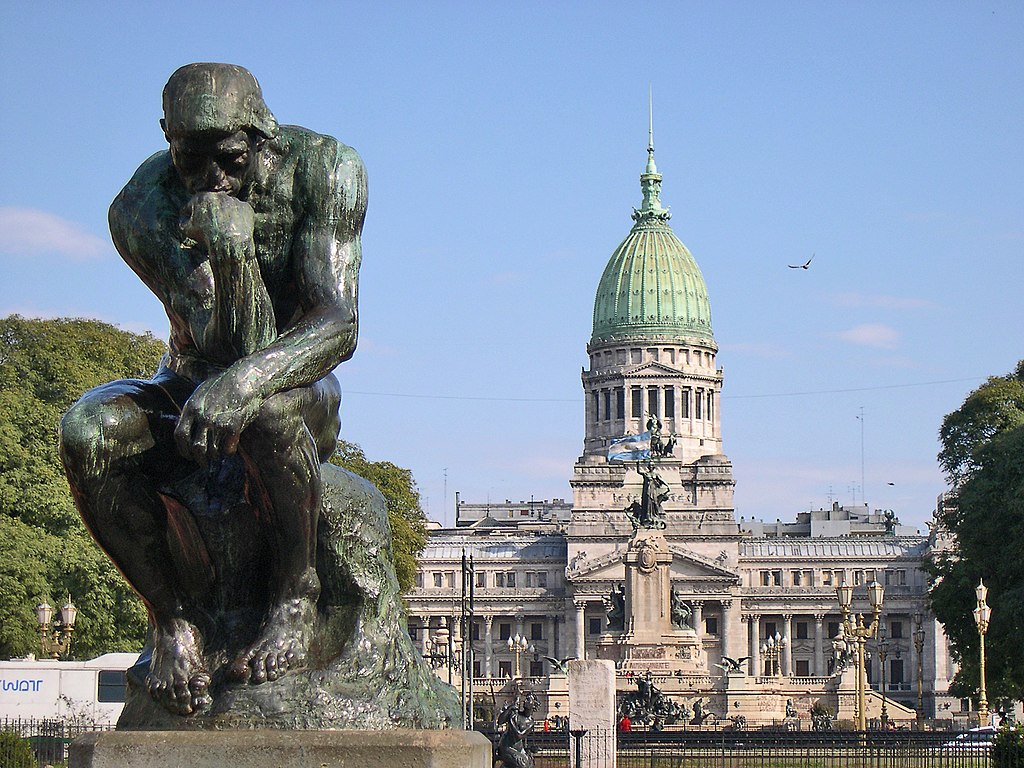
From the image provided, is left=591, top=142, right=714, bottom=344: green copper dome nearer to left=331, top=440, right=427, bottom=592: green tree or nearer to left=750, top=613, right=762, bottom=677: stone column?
left=750, top=613, right=762, bottom=677: stone column

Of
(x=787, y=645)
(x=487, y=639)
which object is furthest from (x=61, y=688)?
(x=787, y=645)

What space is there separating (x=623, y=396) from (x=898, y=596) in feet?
105

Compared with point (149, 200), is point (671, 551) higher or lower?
higher

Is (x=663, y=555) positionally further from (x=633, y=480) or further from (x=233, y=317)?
(x=633, y=480)

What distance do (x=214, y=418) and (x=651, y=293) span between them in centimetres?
16735

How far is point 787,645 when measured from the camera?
6166 inches

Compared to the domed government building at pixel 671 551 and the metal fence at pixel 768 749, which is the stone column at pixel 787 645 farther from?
the metal fence at pixel 768 749

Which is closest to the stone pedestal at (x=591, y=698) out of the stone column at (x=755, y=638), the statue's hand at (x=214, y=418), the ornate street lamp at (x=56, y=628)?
the ornate street lamp at (x=56, y=628)

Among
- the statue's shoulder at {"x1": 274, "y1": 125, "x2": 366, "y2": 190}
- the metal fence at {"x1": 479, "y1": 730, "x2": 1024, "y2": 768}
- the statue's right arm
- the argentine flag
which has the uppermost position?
the argentine flag

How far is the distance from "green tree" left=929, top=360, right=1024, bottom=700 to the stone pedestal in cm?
2638

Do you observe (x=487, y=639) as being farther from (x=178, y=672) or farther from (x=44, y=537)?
(x=178, y=672)

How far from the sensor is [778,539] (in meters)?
166

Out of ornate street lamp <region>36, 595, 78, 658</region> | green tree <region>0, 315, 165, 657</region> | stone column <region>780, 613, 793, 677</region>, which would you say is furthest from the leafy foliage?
stone column <region>780, 613, 793, 677</region>

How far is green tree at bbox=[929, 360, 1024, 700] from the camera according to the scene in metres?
58.6
